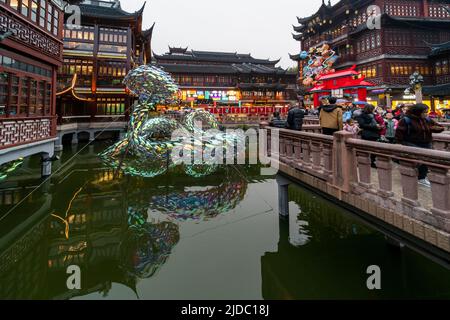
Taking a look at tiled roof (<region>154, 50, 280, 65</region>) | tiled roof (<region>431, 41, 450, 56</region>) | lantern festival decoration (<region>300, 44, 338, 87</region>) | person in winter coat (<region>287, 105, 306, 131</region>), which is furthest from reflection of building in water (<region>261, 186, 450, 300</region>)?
tiled roof (<region>154, 50, 280, 65</region>)

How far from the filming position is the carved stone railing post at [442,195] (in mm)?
2848

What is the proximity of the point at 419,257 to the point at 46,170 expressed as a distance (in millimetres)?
14358

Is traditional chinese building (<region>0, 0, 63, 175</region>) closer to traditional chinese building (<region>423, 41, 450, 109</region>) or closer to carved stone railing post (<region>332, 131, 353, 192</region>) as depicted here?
carved stone railing post (<region>332, 131, 353, 192</region>)

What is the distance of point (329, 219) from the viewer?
824cm

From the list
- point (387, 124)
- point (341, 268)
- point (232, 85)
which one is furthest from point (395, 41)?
point (341, 268)

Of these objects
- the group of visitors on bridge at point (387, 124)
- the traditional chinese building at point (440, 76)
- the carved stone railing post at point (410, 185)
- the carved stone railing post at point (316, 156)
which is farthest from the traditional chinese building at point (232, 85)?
the carved stone railing post at point (410, 185)

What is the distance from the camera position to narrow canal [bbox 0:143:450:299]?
484 cm

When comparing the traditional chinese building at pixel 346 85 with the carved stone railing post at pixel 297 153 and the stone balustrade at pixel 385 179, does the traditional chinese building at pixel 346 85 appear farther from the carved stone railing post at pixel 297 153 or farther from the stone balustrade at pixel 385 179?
the carved stone railing post at pixel 297 153

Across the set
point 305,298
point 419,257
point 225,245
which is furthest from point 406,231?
point 225,245

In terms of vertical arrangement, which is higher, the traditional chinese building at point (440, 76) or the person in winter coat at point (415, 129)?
the traditional chinese building at point (440, 76)

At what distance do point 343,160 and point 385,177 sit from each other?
812 millimetres

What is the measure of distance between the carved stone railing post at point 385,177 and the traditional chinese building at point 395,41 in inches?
1121

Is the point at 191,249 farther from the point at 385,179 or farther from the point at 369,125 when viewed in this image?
the point at 369,125

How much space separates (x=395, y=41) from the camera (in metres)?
28.8
